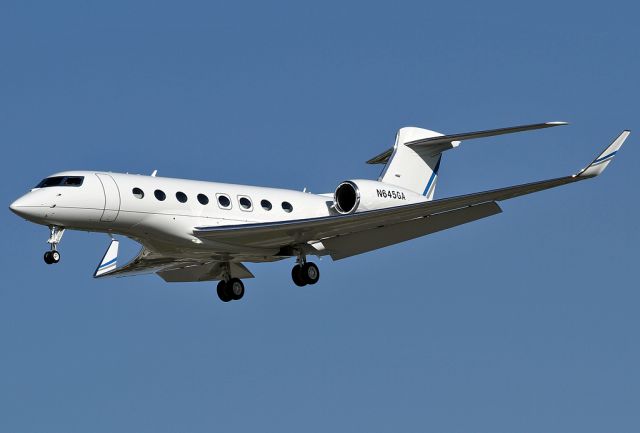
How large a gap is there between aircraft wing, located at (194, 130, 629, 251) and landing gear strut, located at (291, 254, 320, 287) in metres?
0.50

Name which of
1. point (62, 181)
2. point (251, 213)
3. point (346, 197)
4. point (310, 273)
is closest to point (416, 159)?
point (346, 197)

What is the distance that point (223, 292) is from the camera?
104 ft

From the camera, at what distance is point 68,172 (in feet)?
92.7

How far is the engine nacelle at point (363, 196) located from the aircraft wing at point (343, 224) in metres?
0.52

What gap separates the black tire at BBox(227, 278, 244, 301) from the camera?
3155cm

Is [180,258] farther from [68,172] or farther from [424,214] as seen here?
[424,214]

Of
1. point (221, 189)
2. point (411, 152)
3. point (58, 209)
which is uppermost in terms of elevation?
point (411, 152)

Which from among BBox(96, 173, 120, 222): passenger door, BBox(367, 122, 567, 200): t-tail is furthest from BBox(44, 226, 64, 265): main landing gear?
BBox(367, 122, 567, 200): t-tail

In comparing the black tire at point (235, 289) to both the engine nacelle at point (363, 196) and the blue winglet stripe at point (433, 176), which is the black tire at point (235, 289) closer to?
the engine nacelle at point (363, 196)

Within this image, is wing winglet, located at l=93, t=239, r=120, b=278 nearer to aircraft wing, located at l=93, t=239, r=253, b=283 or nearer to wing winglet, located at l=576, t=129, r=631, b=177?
aircraft wing, located at l=93, t=239, r=253, b=283

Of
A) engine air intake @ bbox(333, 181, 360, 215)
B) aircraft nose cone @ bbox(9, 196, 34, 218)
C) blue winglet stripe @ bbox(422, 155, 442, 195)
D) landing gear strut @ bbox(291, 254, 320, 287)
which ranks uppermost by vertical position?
blue winglet stripe @ bbox(422, 155, 442, 195)

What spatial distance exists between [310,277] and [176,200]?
11.7 ft

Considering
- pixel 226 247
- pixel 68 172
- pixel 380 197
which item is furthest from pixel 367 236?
pixel 68 172

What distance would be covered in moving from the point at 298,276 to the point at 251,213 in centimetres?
176
